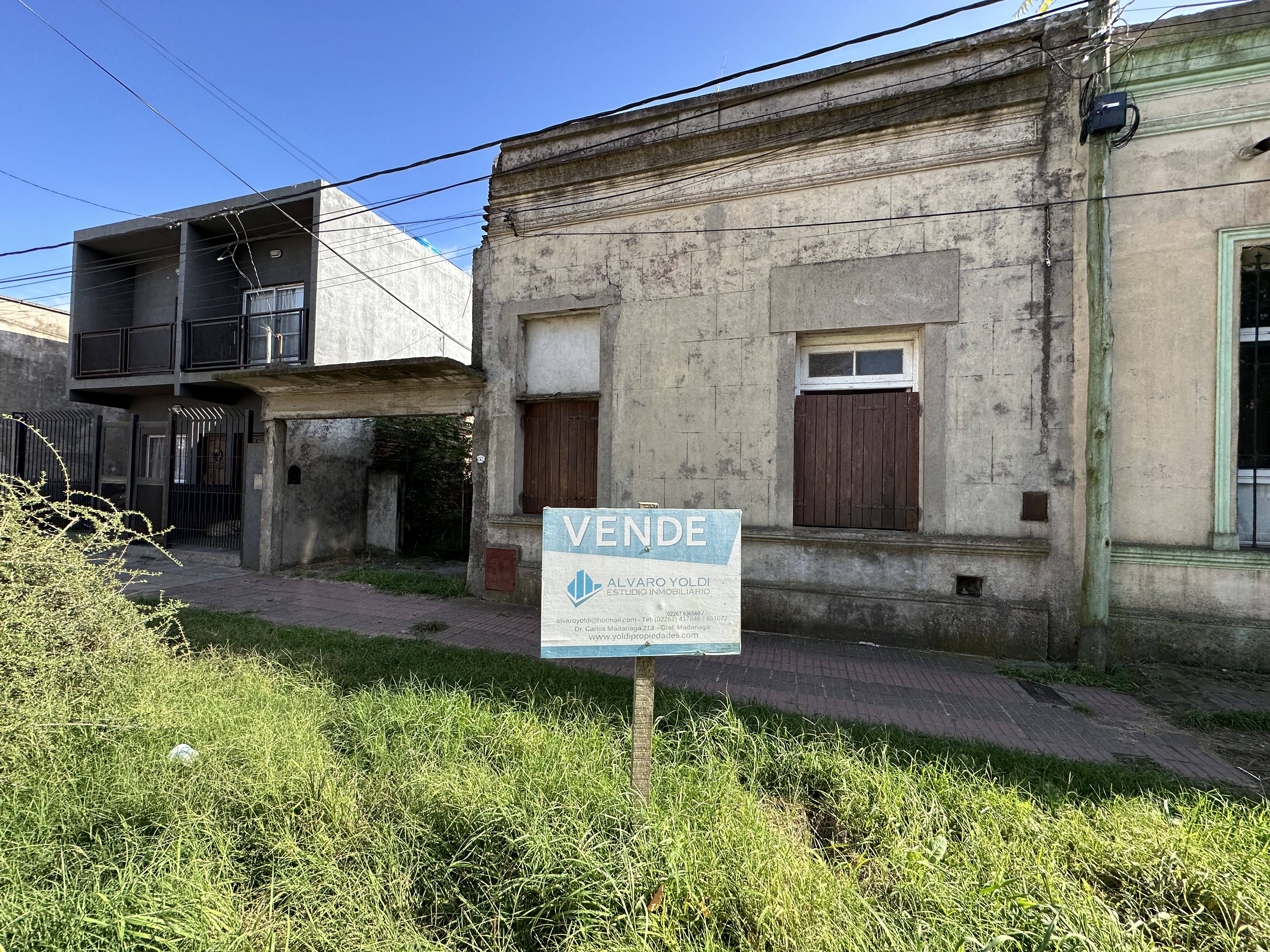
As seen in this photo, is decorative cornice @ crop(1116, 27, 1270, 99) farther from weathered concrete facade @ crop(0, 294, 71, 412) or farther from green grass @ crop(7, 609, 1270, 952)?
weathered concrete facade @ crop(0, 294, 71, 412)

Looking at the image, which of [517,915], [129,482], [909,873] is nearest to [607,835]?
[517,915]

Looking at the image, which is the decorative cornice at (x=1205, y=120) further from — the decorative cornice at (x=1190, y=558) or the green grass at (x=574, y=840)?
the green grass at (x=574, y=840)

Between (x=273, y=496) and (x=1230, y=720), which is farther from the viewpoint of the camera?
(x=273, y=496)

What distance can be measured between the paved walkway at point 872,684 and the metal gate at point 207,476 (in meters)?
3.83

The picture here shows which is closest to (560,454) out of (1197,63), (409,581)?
(409,581)

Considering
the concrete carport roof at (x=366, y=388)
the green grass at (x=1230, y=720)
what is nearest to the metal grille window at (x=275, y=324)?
the concrete carport roof at (x=366, y=388)

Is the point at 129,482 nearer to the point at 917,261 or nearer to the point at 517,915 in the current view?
the point at 517,915

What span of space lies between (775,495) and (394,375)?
19.6 ft

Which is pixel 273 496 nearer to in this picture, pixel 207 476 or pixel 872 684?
pixel 207 476

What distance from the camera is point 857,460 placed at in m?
6.96

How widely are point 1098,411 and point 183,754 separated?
7815 millimetres

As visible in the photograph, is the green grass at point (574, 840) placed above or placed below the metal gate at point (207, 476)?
below

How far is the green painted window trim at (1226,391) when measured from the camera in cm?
572

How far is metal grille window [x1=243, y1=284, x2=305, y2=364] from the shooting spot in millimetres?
11867
